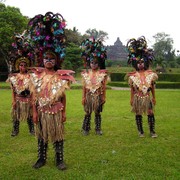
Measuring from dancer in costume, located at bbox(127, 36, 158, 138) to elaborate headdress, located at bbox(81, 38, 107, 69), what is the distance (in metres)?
0.75

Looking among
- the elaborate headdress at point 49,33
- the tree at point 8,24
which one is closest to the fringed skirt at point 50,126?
the elaborate headdress at point 49,33

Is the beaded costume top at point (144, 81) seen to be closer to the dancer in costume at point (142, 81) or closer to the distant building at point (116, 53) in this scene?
the dancer in costume at point (142, 81)

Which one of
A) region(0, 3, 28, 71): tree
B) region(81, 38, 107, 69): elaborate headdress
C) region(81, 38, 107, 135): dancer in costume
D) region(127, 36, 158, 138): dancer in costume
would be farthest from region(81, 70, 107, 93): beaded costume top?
Result: region(0, 3, 28, 71): tree

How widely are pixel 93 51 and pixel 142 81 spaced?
1.52 m

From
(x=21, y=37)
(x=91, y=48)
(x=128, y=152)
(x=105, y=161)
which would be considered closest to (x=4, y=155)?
(x=105, y=161)

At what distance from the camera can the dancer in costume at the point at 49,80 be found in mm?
4715

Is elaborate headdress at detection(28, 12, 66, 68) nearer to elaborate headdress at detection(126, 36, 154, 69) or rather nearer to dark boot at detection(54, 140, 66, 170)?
dark boot at detection(54, 140, 66, 170)

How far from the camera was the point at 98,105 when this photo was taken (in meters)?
7.42

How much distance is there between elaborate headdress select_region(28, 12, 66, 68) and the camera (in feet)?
15.4

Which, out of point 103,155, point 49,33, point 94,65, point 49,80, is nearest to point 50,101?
point 49,80

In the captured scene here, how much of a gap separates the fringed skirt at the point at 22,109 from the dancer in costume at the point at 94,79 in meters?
1.49

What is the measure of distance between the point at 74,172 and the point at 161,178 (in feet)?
4.73

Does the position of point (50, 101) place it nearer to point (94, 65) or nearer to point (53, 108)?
point (53, 108)

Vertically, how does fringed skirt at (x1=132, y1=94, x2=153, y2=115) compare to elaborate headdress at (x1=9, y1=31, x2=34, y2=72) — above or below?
below
